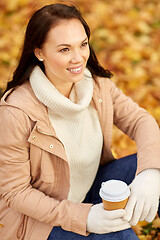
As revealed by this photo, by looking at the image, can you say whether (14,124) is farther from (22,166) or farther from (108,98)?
(108,98)

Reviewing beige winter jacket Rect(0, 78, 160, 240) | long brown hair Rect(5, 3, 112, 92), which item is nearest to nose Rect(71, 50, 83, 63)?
long brown hair Rect(5, 3, 112, 92)

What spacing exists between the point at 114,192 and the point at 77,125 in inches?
17.3

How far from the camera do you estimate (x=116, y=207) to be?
4.42 ft

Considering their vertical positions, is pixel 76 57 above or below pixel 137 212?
above

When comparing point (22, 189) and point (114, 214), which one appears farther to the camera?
point (22, 189)

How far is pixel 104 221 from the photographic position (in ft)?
4.44

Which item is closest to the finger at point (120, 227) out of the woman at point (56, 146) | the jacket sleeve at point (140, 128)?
the woman at point (56, 146)

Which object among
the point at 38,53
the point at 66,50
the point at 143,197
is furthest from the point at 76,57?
the point at 143,197

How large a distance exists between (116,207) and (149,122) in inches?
20.5

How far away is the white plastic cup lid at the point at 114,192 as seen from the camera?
4.23ft

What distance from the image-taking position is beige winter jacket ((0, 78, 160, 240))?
1.42 metres

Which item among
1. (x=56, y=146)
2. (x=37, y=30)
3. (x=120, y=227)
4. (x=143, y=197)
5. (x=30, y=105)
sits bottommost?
(x=120, y=227)

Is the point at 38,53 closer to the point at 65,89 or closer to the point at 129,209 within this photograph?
the point at 65,89

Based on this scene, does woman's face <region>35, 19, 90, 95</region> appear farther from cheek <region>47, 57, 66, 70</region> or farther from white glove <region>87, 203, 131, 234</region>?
white glove <region>87, 203, 131, 234</region>
